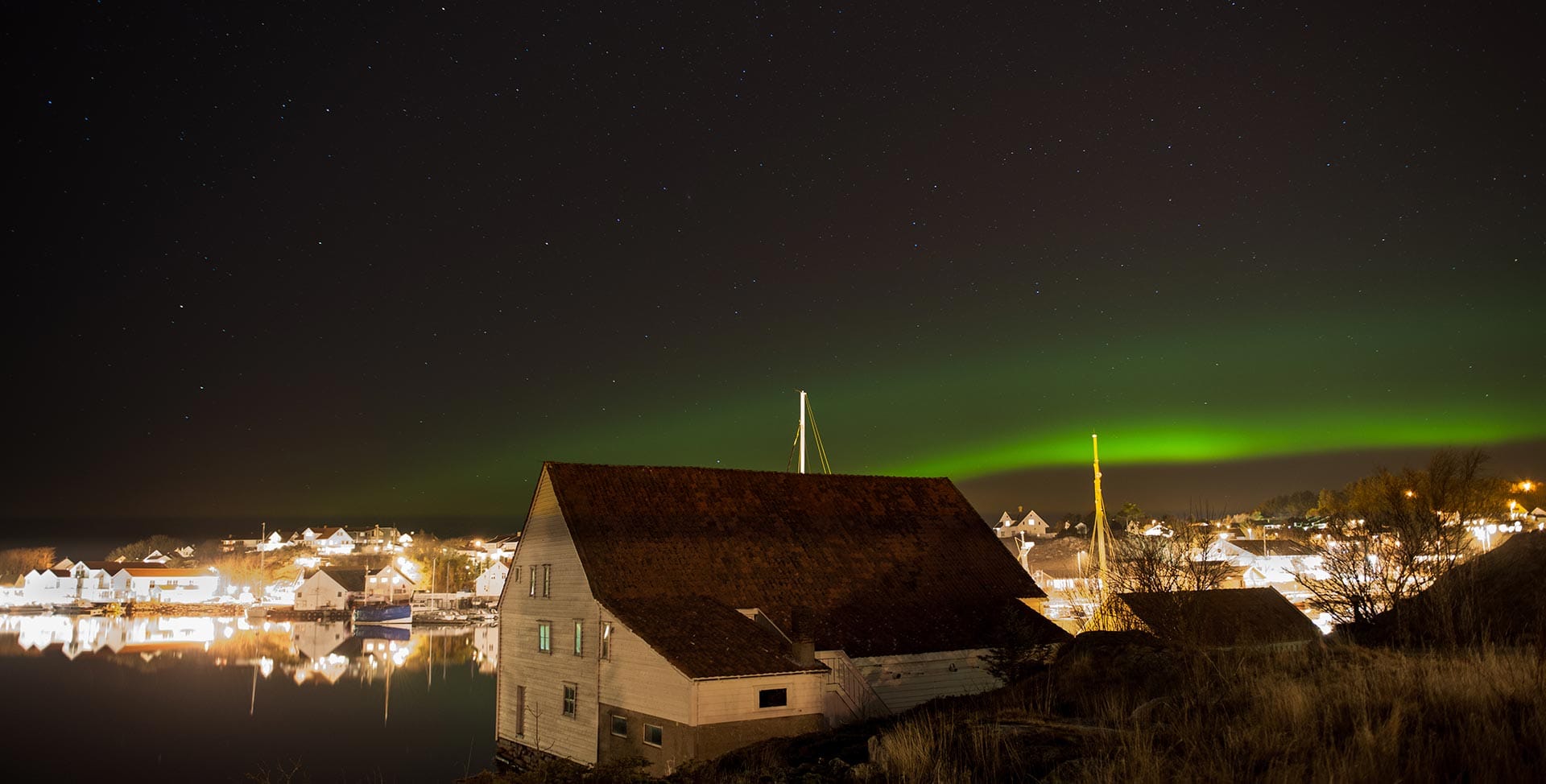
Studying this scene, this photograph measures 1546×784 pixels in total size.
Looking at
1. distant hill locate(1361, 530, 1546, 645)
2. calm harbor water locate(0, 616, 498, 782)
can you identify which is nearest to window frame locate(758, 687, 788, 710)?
calm harbor water locate(0, 616, 498, 782)

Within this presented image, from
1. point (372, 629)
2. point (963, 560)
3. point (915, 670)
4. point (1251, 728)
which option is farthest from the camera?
point (372, 629)

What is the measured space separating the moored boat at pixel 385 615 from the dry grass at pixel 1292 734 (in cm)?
13991

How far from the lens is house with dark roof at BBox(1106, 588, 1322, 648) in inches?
1116

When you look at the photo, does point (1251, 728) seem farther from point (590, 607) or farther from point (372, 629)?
point (372, 629)

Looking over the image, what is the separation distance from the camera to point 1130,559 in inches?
1405

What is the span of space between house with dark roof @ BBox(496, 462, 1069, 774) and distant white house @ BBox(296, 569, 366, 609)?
143 meters

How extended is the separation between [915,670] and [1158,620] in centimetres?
752

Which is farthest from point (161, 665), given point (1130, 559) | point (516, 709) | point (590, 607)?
point (1130, 559)

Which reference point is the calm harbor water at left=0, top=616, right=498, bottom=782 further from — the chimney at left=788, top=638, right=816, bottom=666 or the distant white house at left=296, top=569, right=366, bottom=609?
the distant white house at left=296, top=569, right=366, bottom=609

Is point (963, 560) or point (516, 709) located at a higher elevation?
point (963, 560)

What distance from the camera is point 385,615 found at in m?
140

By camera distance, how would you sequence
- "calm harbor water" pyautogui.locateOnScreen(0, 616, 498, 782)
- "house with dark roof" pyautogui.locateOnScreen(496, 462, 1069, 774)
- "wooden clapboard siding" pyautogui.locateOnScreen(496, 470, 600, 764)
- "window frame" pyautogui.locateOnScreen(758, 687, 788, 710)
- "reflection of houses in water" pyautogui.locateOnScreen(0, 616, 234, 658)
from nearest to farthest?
"window frame" pyautogui.locateOnScreen(758, 687, 788, 710)
"house with dark roof" pyautogui.locateOnScreen(496, 462, 1069, 774)
"wooden clapboard siding" pyautogui.locateOnScreen(496, 470, 600, 764)
"calm harbor water" pyautogui.locateOnScreen(0, 616, 498, 782)
"reflection of houses in water" pyautogui.locateOnScreen(0, 616, 234, 658)

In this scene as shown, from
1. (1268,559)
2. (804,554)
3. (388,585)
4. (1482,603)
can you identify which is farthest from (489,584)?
(1482,603)

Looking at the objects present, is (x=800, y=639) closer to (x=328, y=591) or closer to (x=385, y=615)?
(x=385, y=615)
